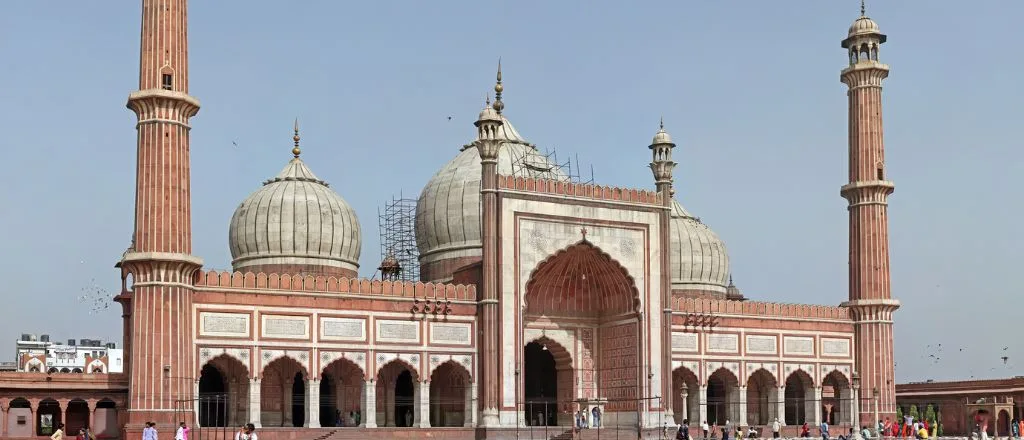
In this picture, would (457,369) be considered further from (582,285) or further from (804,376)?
(804,376)

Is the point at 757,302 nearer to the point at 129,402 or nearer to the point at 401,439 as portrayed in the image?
the point at 401,439

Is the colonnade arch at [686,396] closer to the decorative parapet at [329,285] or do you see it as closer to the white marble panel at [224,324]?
the decorative parapet at [329,285]

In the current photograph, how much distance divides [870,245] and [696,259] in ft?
18.1

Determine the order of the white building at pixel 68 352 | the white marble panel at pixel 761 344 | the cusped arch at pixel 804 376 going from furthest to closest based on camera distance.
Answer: the white building at pixel 68 352
the cusped arch at pixel 804 376
the white marble panel at pixel 761 344

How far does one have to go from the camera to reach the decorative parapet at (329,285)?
2695 cm

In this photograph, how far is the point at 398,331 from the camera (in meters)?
28.8

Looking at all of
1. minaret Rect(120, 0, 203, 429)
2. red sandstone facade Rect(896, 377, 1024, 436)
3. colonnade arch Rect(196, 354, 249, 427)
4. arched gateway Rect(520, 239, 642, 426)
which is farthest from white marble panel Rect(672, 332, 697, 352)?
minaret Rect(120, 0, 203, 429)

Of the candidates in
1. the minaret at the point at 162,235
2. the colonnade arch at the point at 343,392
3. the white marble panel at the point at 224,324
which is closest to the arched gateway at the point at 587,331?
the colonnade arch at the point at 343,392

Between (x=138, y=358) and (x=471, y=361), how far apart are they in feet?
24.8

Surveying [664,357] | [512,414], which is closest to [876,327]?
[664,357]

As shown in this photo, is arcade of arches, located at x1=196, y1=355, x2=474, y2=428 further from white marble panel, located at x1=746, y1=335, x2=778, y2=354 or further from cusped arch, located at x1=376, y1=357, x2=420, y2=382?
white marble panel, located at x1=746, y1=335, x2=778, y2=354

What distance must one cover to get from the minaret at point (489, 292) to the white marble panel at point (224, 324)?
5365 mm

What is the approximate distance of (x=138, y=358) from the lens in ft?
83.0

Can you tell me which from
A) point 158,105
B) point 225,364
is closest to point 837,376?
point 225,364
